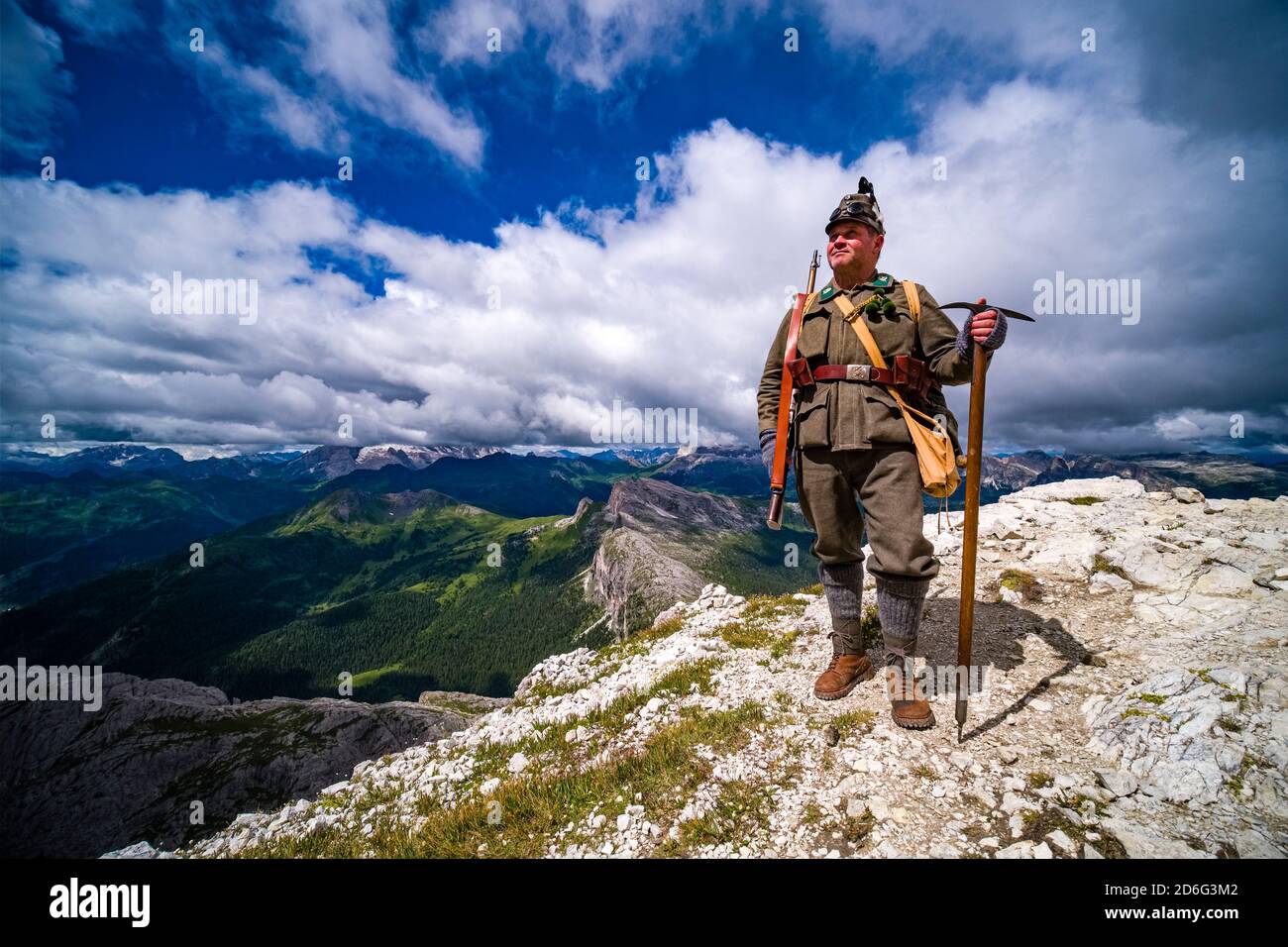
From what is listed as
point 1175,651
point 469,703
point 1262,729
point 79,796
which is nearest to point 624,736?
point 1262,729

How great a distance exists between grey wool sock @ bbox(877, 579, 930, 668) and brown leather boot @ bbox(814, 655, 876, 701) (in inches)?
31.5

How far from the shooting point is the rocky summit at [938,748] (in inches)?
162

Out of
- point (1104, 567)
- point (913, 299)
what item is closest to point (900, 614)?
point (913, 299)

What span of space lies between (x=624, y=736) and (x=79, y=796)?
401ft

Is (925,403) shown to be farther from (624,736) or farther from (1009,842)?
(624,736)

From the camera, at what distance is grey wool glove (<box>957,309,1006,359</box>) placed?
17.0ft

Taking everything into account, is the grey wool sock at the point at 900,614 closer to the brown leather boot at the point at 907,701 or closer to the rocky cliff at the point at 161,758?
the brown leather boot at the point at 907,701

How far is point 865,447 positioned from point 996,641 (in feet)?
15.5

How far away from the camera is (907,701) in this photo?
5.78 m

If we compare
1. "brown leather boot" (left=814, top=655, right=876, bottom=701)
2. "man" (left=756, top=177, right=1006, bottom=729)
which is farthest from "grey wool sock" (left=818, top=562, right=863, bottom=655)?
"brown leather boot" (left=814, top=655, right=876, bottom=701)

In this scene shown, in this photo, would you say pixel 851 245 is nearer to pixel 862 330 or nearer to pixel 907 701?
pixel 862 330

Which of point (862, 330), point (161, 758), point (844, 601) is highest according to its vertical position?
point (862, 330)
